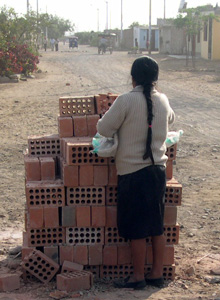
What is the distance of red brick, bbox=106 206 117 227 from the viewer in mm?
4211

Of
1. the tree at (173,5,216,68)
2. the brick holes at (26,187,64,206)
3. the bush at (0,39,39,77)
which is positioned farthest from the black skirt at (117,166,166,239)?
the tree at (173,5,216,68)

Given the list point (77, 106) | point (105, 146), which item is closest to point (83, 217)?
point (105, 146)

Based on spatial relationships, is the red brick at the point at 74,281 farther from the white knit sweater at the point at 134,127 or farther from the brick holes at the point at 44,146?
the brick holes at the point at 44,146

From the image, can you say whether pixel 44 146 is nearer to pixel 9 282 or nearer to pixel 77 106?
pixel 77 106

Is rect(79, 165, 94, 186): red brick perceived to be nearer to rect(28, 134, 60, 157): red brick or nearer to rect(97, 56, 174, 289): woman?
rect(97, 56, 174, 289): woman

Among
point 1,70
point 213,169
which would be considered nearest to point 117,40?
point 1,70

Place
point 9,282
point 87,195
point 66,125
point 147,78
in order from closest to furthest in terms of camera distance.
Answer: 1. point 147,78
2. point 9,282
3. point 87,195
4. point 66,125

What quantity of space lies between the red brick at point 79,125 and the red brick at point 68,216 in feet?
2.25

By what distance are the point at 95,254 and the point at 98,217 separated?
33 cm

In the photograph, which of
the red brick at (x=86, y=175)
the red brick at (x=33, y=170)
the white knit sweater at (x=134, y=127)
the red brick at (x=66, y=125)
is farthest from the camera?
the red brick at (x=66, y=125)

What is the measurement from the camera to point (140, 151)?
12.7ft

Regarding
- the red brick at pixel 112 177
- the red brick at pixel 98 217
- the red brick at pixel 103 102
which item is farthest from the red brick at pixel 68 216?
the red brick at pixel 103 102

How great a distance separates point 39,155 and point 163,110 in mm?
1359

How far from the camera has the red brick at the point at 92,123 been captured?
451 centimetres
